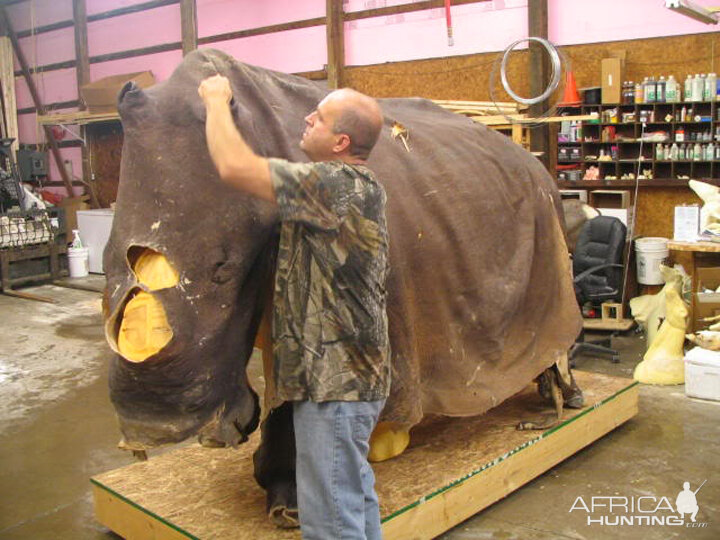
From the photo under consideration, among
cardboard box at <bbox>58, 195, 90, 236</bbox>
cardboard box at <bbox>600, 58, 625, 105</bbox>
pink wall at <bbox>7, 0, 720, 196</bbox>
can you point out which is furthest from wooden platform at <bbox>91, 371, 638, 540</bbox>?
cardboard box at <bbox>58, 195, 90, 236</bbox>

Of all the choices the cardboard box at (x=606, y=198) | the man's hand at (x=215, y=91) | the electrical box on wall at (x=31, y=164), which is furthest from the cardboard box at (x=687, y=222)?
the electrical box on wall at (x=31, y=164)

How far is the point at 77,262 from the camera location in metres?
10.6

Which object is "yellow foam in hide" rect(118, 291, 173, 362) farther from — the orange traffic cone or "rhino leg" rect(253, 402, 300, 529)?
the orange traffic cone

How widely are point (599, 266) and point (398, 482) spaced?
3605mm

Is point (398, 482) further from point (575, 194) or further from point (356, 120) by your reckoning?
point (575, 194)

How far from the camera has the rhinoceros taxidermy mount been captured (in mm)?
2352

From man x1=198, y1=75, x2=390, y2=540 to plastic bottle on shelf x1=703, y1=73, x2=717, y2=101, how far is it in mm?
5922

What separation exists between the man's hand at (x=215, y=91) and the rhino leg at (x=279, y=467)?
4.03 ft

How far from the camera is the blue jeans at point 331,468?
218 cm

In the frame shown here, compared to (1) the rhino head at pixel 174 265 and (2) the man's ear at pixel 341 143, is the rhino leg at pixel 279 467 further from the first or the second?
(2) the man's ear at pixel 341 143

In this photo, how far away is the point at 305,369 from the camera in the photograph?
→ 2203 millimetres

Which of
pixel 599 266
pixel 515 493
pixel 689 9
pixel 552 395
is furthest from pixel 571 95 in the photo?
pixel 515 493

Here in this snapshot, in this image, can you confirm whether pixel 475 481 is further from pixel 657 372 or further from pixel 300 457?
pixel 657 372

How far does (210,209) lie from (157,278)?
264mm
